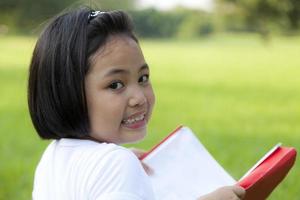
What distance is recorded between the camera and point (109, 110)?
1.50 m

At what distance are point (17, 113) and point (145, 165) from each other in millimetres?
6154

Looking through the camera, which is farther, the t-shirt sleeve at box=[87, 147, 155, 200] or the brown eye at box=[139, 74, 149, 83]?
the brown eye at box=[139, 74, 149, 83]

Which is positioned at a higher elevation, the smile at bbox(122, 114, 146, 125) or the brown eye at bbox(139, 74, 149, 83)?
the brown eye at bbox(139, 74, 149, 83)

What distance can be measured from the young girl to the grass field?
5.86ft

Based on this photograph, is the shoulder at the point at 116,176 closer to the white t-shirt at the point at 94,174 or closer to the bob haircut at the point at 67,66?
the white t-shirt at the point at 94,174

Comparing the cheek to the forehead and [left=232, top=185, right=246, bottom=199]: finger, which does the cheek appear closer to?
the forehead

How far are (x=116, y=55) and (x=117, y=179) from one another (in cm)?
29

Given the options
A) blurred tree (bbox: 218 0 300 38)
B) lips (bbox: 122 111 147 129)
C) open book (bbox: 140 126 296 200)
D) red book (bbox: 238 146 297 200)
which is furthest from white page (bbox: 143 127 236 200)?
blurred tree (bbox: 218 0 300 38)

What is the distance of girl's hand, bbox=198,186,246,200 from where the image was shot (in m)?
1.53

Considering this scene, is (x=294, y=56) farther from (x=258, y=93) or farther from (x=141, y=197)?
(x=141, y=197)

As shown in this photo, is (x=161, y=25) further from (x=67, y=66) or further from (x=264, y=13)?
(x=67, y=66)

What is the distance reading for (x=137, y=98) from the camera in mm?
1502

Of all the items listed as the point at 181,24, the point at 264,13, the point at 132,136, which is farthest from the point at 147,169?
the point at 181,24

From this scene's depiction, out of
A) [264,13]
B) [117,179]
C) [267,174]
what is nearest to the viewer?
[117,179]
